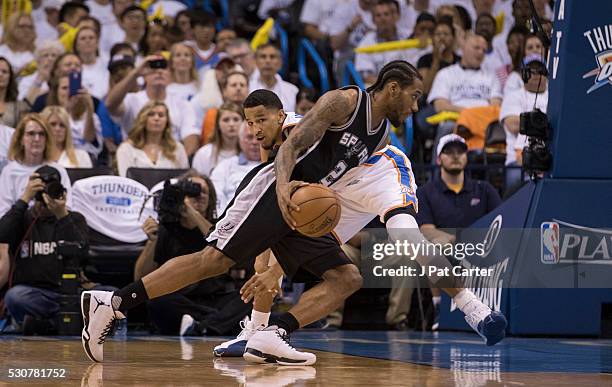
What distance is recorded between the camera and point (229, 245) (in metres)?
6.71

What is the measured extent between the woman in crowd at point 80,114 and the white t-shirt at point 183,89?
4.48 ft

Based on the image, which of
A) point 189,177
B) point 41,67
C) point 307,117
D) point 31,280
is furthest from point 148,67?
point 307,117

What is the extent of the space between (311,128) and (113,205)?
5.22 metres

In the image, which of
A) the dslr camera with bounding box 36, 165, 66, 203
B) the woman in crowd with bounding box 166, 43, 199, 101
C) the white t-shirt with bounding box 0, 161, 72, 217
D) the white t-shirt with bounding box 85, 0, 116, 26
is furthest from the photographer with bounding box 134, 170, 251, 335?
the white t-shirt with bounding box 85, 0, 116, 26

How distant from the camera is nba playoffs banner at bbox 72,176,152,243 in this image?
1123cm

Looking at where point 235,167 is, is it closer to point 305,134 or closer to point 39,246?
point 39,246

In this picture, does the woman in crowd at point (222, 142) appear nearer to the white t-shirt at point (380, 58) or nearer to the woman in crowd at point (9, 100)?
the woman in crowd at point (9, 100)

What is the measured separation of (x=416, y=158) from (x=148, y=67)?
355 cm

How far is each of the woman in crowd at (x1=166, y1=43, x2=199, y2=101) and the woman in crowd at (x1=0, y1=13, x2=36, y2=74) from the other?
84.0 inches

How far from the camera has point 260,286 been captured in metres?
6.98

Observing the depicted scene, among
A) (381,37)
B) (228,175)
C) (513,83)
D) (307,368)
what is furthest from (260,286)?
(381,37)

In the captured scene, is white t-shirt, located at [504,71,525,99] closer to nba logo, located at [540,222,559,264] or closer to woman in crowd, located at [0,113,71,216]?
nba logo, located at [540,222,559,264]

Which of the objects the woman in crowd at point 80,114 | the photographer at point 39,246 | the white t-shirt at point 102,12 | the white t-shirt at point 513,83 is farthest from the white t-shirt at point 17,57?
the white t-shirt at point 513,83

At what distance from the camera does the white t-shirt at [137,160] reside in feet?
38.9
